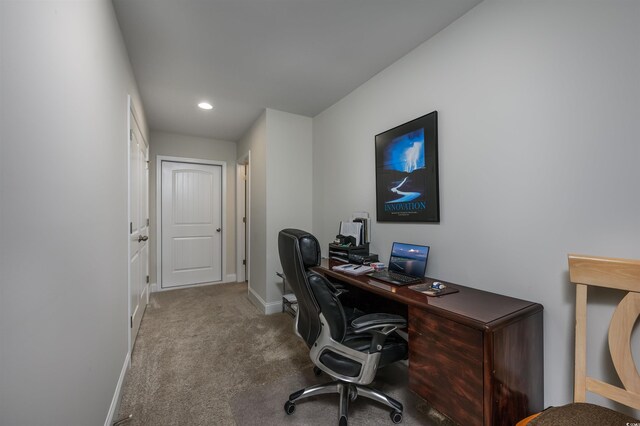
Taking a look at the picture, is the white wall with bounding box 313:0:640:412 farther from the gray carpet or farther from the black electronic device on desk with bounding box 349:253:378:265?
the gray carpet

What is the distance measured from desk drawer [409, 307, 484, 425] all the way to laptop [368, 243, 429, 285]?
0.38 metres

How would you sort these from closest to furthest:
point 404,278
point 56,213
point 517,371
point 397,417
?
point 56,213 < point 517,371 < point 397,417 < point 404,278

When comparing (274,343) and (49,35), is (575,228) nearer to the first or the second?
(49,35)

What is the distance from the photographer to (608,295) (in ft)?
3.71

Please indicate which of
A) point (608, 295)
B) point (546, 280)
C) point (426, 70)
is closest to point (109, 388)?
point (546, 280)

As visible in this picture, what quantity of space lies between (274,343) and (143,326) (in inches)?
59.4

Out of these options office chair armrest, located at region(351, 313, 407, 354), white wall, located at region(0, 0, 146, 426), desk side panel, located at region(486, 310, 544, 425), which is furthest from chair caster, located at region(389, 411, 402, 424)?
white wall, located at region(0, 0, 146, 426)

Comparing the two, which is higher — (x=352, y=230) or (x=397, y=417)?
(x=352, y=230)

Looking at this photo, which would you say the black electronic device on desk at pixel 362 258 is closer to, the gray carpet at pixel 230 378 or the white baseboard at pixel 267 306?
the gray carpet at pixel 230 378

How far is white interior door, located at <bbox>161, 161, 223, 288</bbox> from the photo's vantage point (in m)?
4.15

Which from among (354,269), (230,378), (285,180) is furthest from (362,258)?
(285,180)

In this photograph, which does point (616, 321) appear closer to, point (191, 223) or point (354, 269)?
point (354, 269)

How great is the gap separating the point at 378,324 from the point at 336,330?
22 cm

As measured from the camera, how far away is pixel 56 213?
0.88 meters
